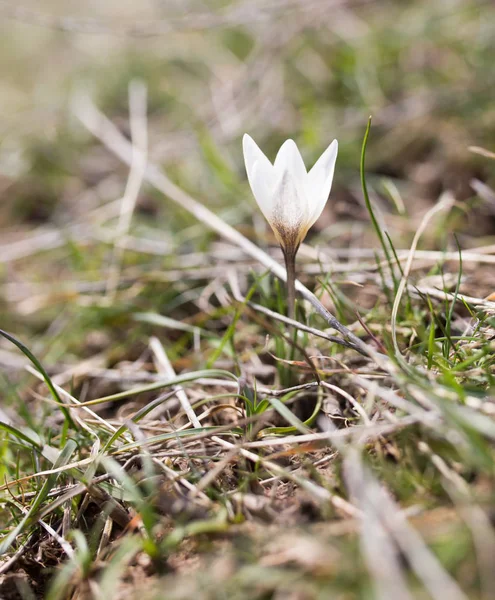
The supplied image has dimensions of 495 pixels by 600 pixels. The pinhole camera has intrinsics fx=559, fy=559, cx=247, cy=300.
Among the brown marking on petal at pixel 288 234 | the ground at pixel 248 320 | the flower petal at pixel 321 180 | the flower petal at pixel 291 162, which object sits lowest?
the ground at pixel 248 320

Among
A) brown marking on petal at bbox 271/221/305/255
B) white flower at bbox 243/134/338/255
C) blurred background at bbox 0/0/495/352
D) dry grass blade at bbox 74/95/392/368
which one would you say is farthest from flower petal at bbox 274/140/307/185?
blurred background at bbox 0/0/495/352

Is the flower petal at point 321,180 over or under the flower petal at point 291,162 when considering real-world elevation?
under

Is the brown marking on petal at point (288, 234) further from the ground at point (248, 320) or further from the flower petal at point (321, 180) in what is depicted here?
the ground at point (248, 320)

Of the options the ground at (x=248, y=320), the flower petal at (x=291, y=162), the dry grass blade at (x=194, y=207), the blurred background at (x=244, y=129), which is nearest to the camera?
the ground at (x=248, y=320)

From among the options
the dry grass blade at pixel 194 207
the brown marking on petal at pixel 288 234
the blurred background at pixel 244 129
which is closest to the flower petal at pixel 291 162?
the brown marking on petal at pixel 288 234

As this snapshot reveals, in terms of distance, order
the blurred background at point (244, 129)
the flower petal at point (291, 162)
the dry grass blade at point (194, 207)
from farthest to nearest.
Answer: the blurred background at point (244, 129), the dry grass blade at point (194, 207), the flower petal at point (291, 162)

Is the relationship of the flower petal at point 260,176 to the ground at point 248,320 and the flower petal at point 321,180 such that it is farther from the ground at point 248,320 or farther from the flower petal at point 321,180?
the ground at point 248,320

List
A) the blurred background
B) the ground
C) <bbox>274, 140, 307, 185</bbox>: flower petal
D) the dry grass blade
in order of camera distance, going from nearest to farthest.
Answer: the ground → <bbox>274, 140, 307, 185</bbox>: flower petal → the dry grass blade → the blurred background

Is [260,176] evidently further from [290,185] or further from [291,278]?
[291,278]

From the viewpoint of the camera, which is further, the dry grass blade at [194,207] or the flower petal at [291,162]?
the dry grass blade at [194,207]

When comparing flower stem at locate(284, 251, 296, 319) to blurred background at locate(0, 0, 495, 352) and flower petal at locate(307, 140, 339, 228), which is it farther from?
blurred background at locate(0, 0, 495, 352)
